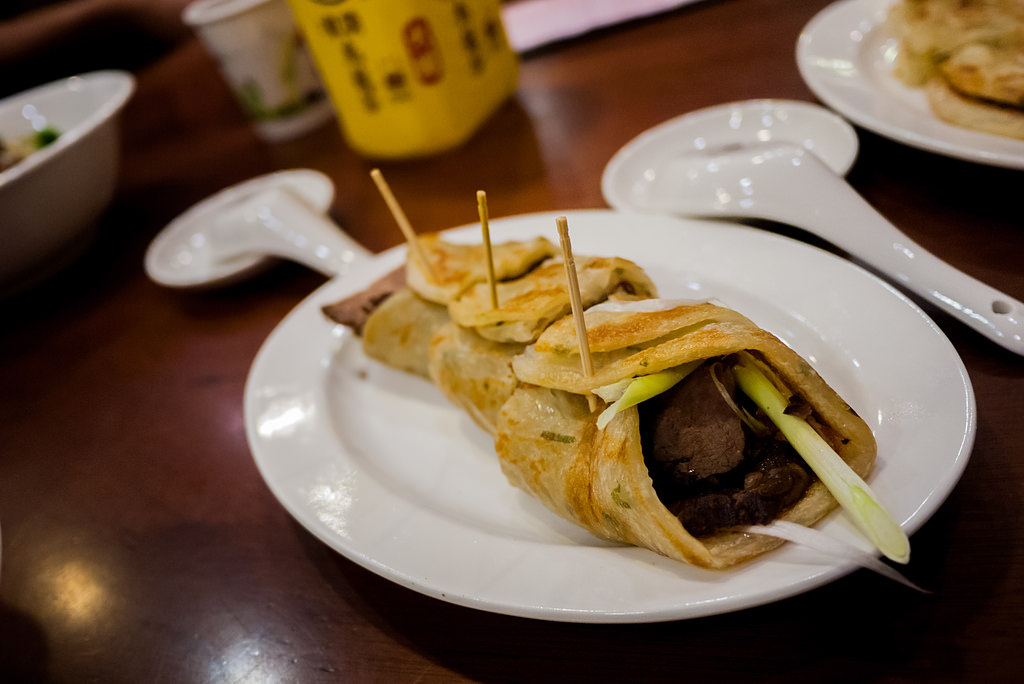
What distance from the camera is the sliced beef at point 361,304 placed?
1700mm

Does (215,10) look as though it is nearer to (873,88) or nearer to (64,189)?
(64,189)

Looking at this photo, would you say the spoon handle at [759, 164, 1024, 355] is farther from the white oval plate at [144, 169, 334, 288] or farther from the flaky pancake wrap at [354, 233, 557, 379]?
the white oval plate at [144, 169, 334, 288]

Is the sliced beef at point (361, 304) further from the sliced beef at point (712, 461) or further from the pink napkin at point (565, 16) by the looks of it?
the pink napkin at point (565, 16)

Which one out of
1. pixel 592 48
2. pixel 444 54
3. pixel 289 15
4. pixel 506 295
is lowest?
pixel 592 48

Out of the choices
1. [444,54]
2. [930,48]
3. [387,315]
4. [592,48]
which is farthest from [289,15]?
[930,48]

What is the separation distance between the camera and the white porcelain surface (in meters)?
2.14

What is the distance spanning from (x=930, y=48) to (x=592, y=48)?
5.46 ft

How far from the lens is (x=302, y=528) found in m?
1.45

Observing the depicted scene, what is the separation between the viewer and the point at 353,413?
163cm

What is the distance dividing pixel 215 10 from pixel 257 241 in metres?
1.25

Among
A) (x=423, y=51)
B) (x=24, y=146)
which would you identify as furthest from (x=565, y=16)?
(x=24, y=146)

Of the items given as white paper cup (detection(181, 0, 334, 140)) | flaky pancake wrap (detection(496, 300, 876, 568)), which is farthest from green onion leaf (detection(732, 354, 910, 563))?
white paper cup (detection(181, 0, 334, 140))

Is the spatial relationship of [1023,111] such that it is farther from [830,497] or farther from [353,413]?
[353,413]

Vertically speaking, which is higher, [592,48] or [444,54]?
[444,54]
